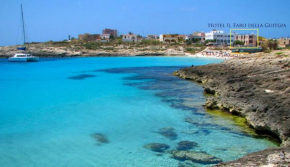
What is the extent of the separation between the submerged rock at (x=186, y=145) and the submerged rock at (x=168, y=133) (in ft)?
1.89

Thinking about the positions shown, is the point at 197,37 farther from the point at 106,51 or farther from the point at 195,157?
the point at 195,157

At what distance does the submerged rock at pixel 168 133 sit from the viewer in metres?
9.63

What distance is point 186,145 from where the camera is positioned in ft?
28.8

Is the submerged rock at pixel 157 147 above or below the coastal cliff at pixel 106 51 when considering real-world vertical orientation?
below

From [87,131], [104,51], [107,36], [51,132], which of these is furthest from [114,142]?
[107,36]

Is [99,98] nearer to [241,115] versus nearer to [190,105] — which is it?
[190,105]

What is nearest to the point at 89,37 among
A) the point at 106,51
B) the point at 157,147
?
the point at 106,51

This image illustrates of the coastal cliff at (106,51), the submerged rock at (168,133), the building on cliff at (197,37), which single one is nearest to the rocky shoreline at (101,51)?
the coastal cliff at (106,51)

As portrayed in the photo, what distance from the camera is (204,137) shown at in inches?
374

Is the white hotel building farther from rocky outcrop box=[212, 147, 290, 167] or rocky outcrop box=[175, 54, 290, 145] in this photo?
rocky outcrop box=[212, 147, 290, 167]

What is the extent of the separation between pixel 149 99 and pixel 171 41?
3262 inches

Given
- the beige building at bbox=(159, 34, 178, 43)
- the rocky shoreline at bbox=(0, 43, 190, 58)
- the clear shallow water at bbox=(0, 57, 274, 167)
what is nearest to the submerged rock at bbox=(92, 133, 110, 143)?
the clear shallow water at bbox=(0, 57, 274, 167)

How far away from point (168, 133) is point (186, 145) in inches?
55.6

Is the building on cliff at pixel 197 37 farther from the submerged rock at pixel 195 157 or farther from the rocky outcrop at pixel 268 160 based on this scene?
the rocky outcrop at pixel 268 160
